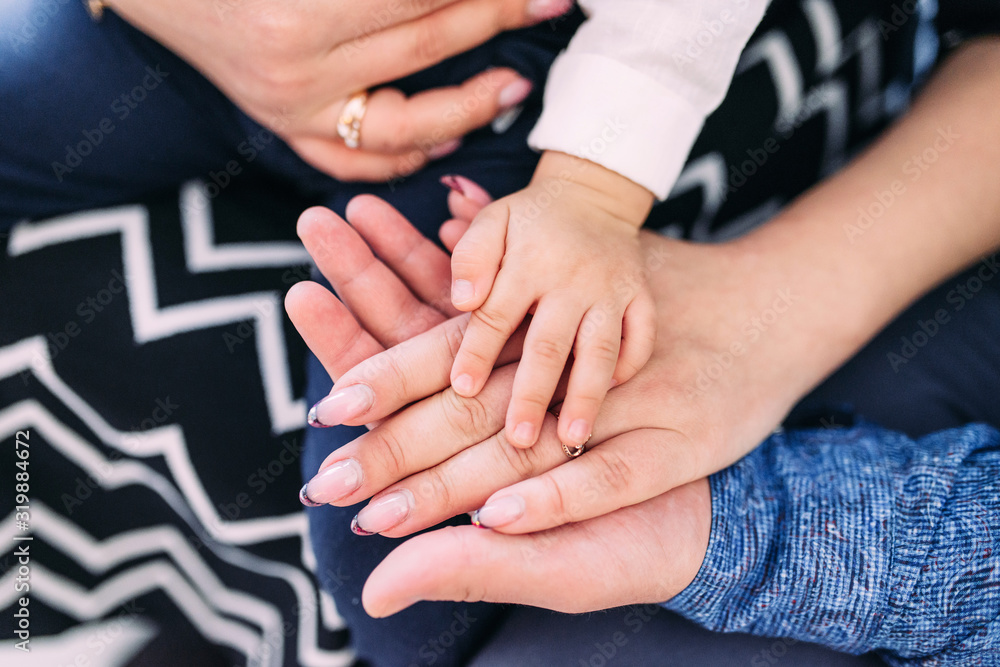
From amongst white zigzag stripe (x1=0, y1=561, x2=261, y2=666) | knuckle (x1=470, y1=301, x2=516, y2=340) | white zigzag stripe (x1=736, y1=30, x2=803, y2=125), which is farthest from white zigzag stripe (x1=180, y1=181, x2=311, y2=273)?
white zigzag stripe (x1=736, y1=30, x2=803, y2=125)

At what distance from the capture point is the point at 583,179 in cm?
78

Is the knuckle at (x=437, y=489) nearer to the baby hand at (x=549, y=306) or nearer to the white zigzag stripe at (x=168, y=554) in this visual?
the baby hand at (x=549, y=306)

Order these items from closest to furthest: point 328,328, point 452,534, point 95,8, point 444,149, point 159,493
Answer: point 452,534
point 328,328
point 95,8
point 444,149
point 159,493

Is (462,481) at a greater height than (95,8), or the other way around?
(95,8)

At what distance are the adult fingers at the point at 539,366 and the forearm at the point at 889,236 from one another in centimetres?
33

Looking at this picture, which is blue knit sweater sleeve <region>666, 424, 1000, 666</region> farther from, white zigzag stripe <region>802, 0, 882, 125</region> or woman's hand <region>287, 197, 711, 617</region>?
white zigzag stripe <region>802, 0, 882, 125</region>

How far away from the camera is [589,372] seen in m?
0.67

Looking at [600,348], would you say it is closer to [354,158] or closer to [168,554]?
[354,158]

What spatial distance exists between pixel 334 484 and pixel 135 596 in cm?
73

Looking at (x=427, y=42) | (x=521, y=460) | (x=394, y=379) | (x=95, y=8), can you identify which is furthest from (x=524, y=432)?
(x=95, y=8)

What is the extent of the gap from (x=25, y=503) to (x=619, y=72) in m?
1.07

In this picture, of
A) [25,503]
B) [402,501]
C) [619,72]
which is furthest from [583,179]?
[25,503]
